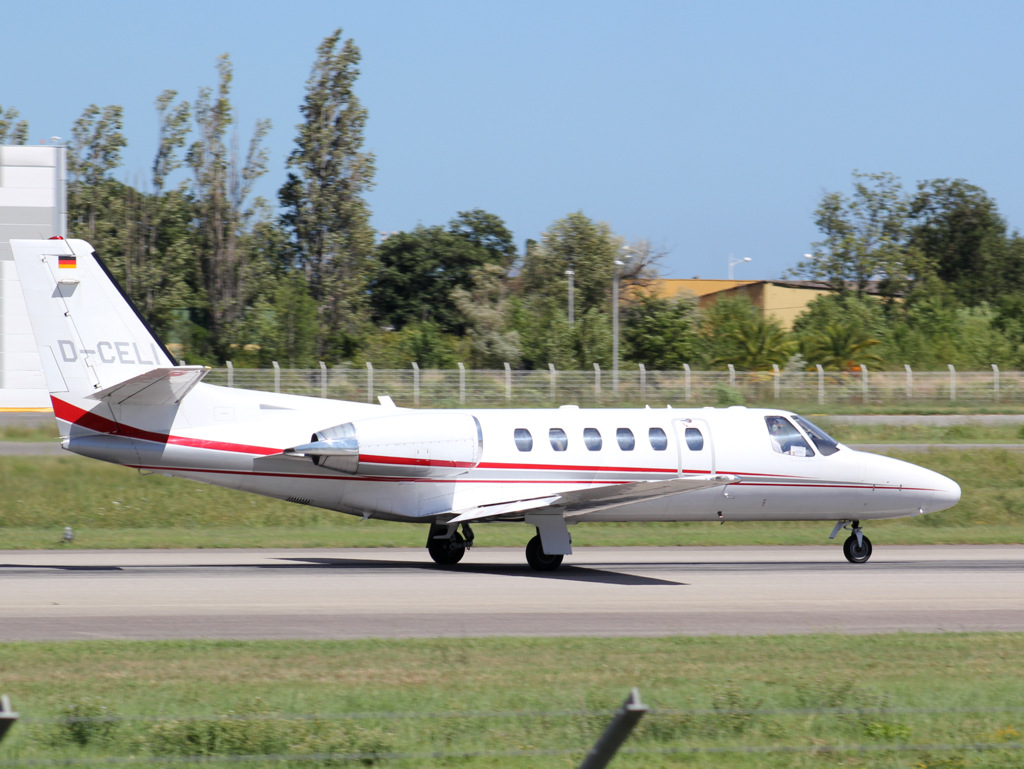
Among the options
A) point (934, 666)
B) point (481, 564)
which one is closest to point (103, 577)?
point (481, 564)

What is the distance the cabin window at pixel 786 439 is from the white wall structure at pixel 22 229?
100 ft

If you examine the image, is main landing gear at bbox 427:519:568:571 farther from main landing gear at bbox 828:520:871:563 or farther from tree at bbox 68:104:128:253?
tree at bbox 68:104:128:253

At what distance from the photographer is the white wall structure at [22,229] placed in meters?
42.8

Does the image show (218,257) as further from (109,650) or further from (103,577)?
(109,650)

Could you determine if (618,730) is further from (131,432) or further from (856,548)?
(856,548)

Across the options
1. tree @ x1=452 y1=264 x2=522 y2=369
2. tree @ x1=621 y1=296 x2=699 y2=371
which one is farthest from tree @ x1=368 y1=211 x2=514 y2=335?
tree @ x1=621 y1=296 x2=699 y2=371

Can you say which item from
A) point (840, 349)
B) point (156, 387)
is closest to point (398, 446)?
point (156, 387)

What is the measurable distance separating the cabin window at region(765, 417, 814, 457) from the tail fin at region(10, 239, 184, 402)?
10900mm

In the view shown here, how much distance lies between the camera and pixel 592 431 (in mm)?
20359

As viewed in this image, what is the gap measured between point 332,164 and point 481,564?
46098 millimetres

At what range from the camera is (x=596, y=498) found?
1917 centimetres

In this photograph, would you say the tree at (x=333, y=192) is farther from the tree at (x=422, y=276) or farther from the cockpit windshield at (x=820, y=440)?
the cockpit windshield at (x=820, y=440)

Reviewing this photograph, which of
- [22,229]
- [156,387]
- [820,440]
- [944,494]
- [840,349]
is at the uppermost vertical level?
[22,229]

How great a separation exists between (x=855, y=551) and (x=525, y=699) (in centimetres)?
1314
